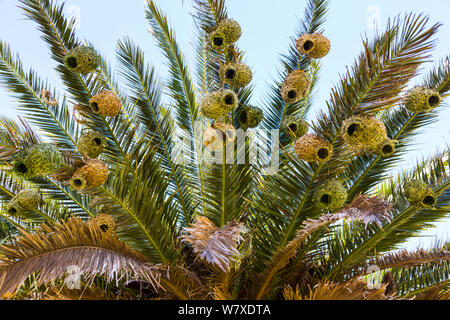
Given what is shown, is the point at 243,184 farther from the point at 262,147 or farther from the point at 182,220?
the point at 182,220

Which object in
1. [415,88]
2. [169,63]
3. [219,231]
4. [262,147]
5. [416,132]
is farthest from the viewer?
[169,63]

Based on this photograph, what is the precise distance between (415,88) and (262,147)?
1929 millimetres

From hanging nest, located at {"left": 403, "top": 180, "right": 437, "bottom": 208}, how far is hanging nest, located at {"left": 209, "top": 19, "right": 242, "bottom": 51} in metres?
2.14

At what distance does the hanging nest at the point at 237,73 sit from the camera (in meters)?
4.57

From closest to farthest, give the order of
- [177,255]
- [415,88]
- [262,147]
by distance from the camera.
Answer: [415,88], [177,255], [262,147]

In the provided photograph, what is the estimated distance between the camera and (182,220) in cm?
600

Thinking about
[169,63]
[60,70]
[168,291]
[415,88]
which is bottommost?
[168,291]

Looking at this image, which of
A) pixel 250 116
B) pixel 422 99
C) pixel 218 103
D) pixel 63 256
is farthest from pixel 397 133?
pixel 63 256

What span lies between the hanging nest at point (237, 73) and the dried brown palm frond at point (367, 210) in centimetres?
158

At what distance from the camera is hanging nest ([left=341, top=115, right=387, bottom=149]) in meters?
3.76

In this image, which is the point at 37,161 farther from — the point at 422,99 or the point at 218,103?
the point at 422,99

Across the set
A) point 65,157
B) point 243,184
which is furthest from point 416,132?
point 65,157

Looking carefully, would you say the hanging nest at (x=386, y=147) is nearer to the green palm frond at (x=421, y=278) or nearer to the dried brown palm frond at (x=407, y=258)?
the dried brown palm frond at (x=407, y=258)

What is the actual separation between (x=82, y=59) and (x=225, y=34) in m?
1.36
